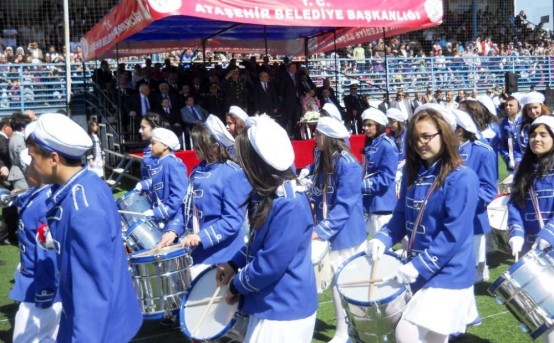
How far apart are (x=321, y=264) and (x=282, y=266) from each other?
168 cm

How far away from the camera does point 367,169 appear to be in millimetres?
7332

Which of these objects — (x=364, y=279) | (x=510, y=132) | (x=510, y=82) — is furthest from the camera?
(x=510, y=82)

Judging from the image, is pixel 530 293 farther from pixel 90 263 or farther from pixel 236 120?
pixel 236 120

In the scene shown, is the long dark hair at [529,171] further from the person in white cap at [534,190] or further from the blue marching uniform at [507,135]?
the blue marching uniform at [507,135]

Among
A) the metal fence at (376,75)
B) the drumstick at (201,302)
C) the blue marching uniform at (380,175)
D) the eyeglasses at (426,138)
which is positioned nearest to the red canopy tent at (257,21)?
the metal fence at (376,75)

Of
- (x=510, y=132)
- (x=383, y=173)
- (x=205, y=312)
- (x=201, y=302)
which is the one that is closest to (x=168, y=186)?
(x=383, y=173)

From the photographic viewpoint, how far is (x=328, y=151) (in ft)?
18.7

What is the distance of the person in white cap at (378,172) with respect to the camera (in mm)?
7082

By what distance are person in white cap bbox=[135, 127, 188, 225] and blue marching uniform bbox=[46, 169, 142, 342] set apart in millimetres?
3169

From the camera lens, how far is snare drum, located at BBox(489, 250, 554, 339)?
4027 millimetres

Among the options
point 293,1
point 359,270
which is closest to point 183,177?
point 359,270

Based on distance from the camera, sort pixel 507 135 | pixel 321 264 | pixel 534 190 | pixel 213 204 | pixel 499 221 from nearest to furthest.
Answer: pixel 534 190
pixel 321 264
pixel 213 204
pixel 499 221
pixel 507 135

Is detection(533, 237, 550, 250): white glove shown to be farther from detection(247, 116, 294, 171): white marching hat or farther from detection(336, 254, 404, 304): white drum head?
detection(247, 116, 294, 171): white marching hat

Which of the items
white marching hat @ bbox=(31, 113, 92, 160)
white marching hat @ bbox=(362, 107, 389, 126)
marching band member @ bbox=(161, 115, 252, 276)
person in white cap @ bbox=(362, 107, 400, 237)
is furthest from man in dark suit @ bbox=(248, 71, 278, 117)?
white marching hat @ bbox=(31, 113, 92, 160)
